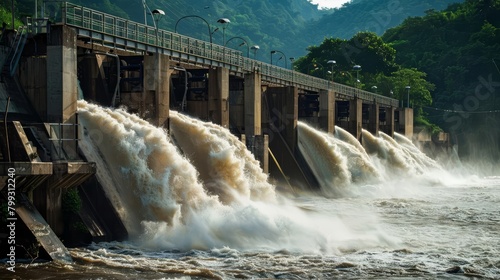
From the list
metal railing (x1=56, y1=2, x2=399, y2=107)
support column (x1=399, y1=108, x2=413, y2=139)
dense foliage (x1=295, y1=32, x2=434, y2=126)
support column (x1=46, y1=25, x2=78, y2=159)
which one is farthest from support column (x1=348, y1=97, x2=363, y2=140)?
dense foliage (x1=295, y1=32, x2=434, y2=126)

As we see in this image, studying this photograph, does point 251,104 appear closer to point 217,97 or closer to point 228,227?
point 217,97

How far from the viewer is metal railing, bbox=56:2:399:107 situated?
120 ft

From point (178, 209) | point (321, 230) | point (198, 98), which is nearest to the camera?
point (178, 209)

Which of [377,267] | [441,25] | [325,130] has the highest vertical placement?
[441,25]

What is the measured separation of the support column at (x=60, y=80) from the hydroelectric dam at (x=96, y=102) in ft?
0.15

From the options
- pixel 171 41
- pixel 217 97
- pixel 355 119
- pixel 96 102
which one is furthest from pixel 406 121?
pixel 96 102

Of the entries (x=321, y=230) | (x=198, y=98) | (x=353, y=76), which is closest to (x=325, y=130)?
(x=198, y=98)

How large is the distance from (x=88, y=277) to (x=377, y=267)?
9.81 meters

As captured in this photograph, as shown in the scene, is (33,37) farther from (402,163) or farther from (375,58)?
(375,58)

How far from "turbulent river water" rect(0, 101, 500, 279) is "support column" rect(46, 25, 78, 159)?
3.31 feet

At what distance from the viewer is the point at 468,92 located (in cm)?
13250

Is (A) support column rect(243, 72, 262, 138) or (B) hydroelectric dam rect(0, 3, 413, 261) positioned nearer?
(B) hydroelectric dam rect(0, 3, 413, 261)

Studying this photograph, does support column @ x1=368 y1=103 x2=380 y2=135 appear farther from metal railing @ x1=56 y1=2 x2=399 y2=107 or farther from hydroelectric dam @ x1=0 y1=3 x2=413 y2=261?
hydroelectric dam @ x1=0 y1=3 x2=413 y2=261

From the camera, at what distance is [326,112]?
64250 mm
